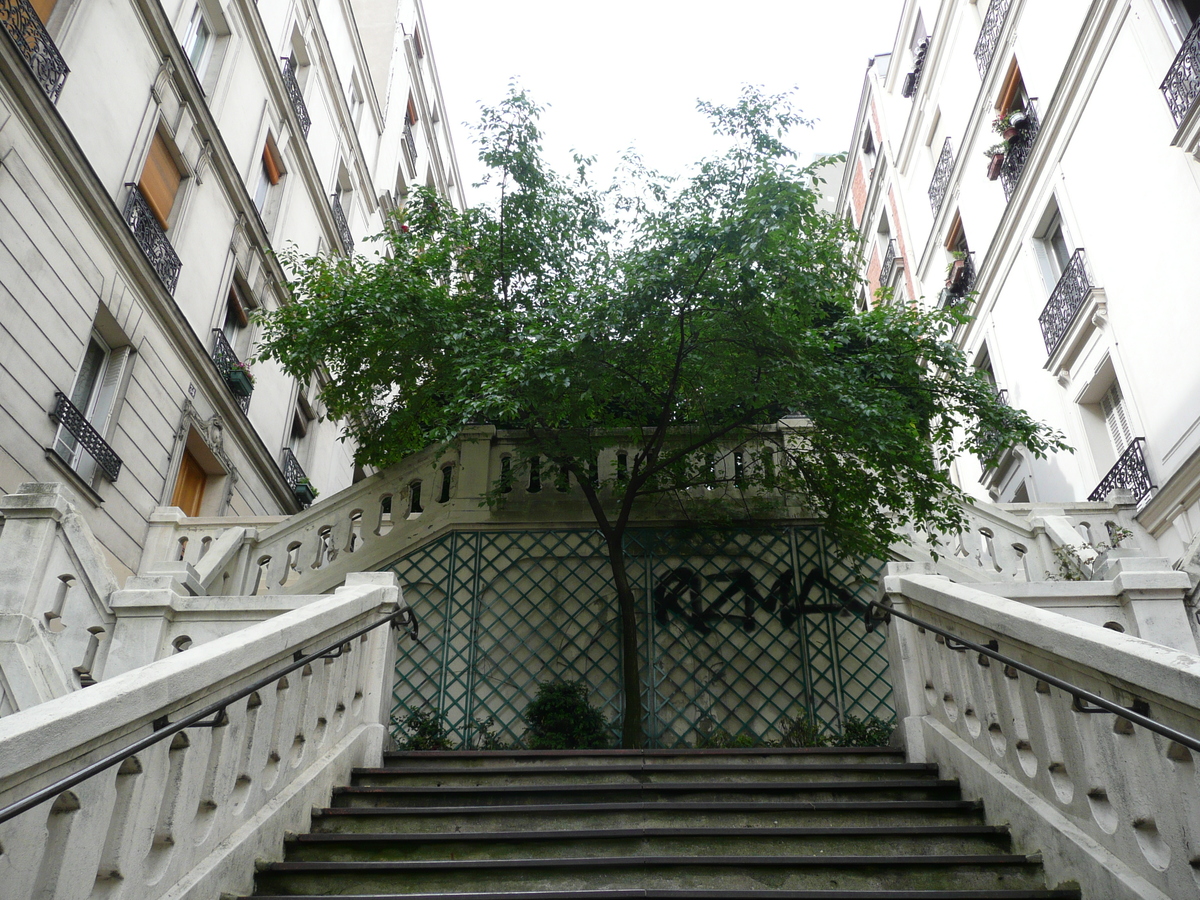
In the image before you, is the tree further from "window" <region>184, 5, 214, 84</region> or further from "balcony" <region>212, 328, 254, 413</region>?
"window" <region>184, 5, 214, 84</region>

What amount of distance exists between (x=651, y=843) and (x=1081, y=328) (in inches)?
453

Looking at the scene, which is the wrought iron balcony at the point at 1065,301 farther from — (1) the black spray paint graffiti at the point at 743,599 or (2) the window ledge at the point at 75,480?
(2) the window ledge at the point at 75,480

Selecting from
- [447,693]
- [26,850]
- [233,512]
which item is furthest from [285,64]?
[26,850]

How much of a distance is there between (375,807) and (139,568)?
7503mm

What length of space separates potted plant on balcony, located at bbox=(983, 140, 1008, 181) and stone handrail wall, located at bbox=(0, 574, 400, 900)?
1436 cm

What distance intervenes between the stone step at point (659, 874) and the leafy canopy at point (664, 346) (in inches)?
183

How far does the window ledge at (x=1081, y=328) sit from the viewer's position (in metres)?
13.1

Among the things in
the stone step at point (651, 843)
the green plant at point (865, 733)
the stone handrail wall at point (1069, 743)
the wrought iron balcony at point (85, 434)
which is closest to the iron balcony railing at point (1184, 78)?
the green plant at point (865, 733)

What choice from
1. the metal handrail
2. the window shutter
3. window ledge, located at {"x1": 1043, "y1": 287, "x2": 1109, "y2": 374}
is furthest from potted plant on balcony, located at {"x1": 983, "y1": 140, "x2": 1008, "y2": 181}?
the metal handrail

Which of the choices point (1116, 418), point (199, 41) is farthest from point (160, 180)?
point (1116, 418)

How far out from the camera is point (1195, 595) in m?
7.69

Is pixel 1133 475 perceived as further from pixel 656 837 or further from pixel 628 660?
pixel 656 837

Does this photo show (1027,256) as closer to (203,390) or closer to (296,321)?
(296,321)

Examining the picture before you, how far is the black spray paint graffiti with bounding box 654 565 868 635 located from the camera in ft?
31.9
